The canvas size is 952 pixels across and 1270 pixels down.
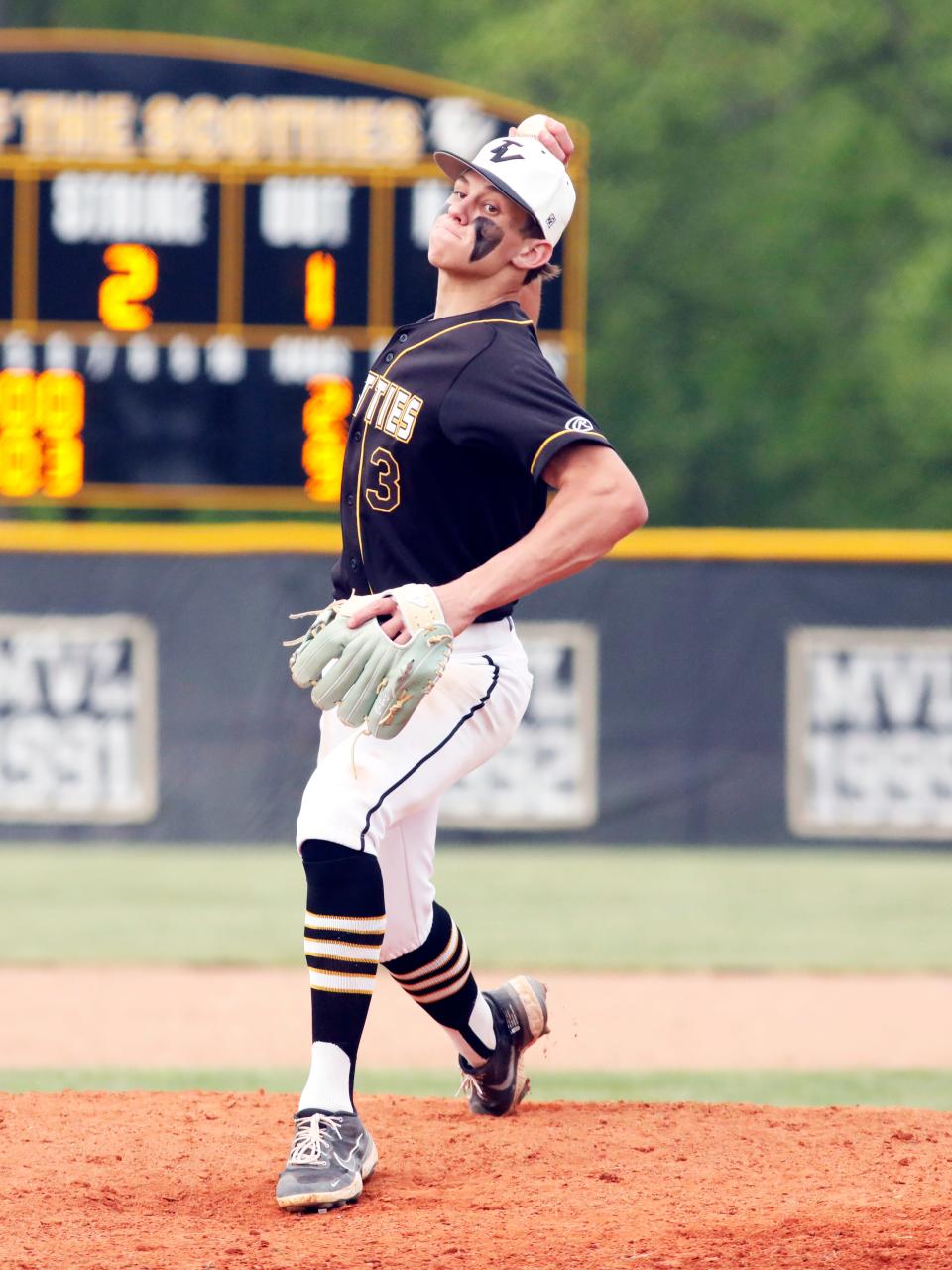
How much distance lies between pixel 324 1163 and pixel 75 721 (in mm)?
6975

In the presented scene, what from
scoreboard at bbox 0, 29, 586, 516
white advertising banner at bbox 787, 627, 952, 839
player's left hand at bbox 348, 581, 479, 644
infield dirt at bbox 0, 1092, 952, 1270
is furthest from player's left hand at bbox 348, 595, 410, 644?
scoreboard at bbox 0, 29, 586, 516

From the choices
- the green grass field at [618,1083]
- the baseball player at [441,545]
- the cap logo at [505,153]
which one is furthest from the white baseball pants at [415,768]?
the green grass field at [618,1083]

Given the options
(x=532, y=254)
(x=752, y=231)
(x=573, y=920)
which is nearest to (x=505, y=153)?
(x=532, y=254)

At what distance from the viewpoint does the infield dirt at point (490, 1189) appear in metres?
2.97

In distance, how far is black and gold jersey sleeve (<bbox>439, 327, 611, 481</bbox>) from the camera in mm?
3309

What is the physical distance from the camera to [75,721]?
10023 millimetres

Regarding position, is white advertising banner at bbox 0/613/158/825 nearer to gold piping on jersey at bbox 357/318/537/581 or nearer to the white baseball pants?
the white baseball pants

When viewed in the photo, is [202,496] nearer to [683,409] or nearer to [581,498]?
[581,498]

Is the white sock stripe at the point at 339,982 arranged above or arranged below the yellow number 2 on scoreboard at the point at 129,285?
below

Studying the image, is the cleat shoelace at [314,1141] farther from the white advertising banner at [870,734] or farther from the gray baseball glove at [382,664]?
the white advertising banner at [870,734]

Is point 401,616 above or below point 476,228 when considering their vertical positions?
below

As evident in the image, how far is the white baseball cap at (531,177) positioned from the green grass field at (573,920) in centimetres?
222

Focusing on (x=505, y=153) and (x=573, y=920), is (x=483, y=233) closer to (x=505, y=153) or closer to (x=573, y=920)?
(x=505, y=153)

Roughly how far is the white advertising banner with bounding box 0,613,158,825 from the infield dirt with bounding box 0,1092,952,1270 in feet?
19.7
